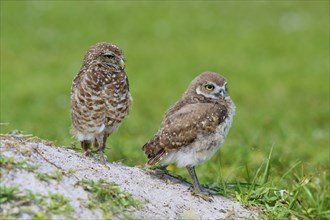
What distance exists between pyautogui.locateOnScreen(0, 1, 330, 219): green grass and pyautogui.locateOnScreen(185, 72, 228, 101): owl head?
94 centimetres

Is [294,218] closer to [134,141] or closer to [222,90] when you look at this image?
[222,90]

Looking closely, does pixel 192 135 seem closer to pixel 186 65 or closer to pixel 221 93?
pixel 221 93

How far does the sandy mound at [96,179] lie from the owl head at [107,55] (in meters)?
0.86

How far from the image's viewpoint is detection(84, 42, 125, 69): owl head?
21.3ft

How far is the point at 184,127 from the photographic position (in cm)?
627

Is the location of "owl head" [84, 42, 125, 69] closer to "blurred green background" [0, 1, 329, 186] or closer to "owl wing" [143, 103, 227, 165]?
"owl wing" [143, 103, 227, 165]

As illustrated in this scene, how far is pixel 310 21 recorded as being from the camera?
25.0 metres

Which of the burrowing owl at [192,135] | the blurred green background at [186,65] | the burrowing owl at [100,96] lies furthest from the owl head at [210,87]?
the blurred green background at [186,65]

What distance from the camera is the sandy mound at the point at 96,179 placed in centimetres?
513

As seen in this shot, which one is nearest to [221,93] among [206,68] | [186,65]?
[206,68]

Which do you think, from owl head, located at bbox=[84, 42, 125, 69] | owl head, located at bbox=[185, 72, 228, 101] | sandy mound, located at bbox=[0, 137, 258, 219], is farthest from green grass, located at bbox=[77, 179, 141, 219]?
→ owl head, located at bbox=[185, 72, 228, 101]

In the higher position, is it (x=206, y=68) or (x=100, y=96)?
(x=100, y=96)

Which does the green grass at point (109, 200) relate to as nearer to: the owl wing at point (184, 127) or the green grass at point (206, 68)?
the owl wing at point (184, 127)

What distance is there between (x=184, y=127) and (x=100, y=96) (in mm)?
783
